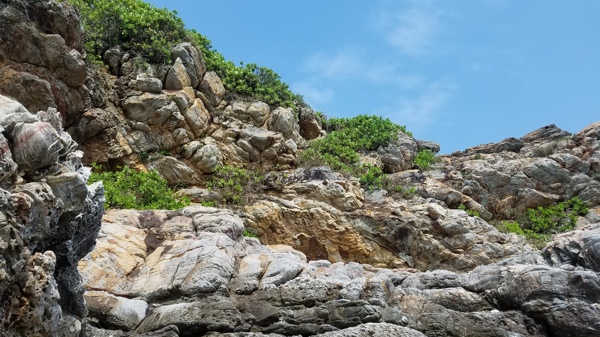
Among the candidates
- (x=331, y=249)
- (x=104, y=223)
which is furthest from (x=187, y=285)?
(x=331, y=249)

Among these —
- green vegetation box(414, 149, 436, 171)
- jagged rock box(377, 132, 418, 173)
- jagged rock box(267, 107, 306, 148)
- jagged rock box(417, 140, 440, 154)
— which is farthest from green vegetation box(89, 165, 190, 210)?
jagged rock box(417, 140, 440, 154)

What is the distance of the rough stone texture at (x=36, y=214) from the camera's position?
7.14 meters

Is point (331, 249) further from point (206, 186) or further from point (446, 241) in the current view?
point (206, 186)

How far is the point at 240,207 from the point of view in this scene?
19.8 m

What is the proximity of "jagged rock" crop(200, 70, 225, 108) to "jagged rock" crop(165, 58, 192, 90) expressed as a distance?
1115 millimetres

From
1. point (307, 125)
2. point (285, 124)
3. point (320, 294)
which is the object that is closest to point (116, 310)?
point (320, 294)

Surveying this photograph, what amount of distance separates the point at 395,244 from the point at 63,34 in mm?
14619

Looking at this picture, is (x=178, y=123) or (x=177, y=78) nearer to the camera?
(x=178, y=123)

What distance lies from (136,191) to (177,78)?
6.56 m

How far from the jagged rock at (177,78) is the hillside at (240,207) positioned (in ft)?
0.35

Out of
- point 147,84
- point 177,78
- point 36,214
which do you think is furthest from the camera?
point 177,78

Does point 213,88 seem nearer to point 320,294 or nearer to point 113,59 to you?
point 113,59

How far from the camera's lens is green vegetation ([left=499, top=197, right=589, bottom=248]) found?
73.8 feet

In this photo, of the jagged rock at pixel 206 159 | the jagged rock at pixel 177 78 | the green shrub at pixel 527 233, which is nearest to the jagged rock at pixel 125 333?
the jagged rock at pixel 206 159
